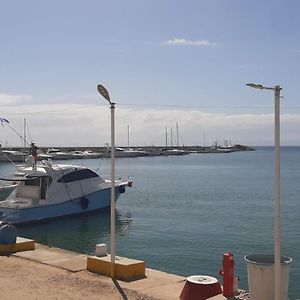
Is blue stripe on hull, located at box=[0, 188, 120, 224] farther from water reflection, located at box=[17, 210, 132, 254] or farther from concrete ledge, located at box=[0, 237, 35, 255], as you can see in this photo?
concrete ledge, located at box=[0, 237, 35, 255]

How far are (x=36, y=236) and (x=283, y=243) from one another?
452 inches

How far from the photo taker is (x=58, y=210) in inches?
1134

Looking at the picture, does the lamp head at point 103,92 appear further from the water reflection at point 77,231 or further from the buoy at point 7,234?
the water reflection at point 77,231

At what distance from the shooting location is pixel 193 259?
64.5ft

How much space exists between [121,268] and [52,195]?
18148mm

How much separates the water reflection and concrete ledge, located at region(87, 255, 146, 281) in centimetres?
1012

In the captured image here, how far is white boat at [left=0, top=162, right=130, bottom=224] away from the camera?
27156 mm

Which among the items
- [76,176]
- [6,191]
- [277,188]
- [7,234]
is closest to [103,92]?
[277,188]

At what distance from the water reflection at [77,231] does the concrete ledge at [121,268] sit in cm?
1012

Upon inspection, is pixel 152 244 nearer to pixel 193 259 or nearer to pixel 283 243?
pixel 193 259

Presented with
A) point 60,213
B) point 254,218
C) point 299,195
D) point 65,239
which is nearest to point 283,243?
point 254,218

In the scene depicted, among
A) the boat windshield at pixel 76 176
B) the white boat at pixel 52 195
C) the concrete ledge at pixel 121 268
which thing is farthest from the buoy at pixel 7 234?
the boat windshield at pixel 76 176

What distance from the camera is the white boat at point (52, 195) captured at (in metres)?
27.2

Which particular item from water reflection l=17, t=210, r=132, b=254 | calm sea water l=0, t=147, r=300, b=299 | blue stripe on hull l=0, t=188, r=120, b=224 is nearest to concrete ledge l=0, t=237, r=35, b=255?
calm sea water l=0, t=147, r=300, b=299
